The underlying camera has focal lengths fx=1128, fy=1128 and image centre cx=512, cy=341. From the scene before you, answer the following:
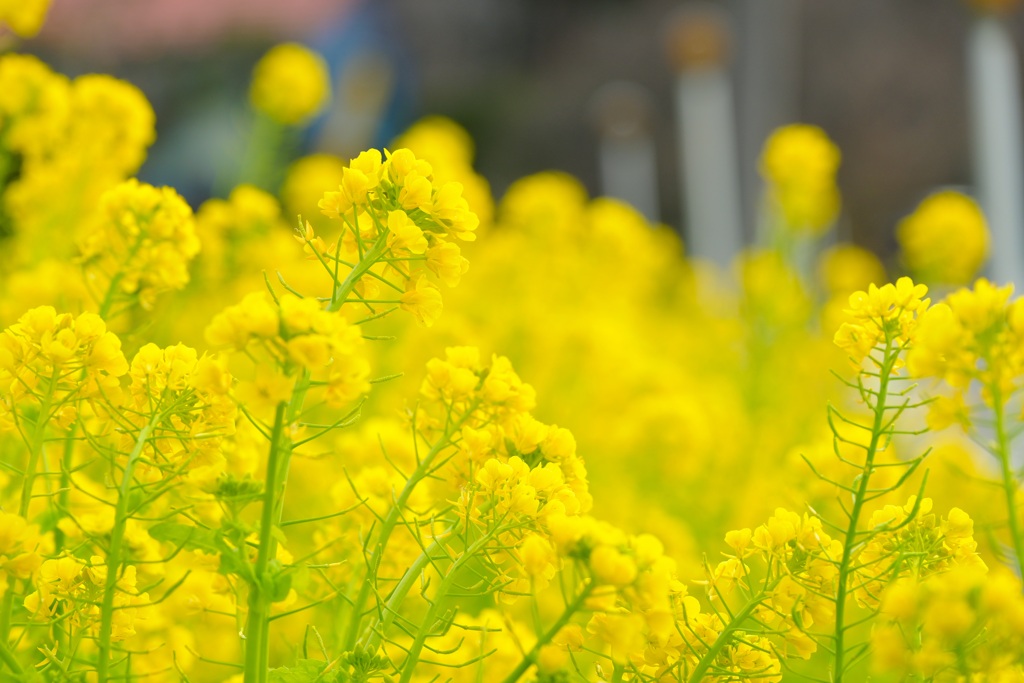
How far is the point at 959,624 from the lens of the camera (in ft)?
1.77

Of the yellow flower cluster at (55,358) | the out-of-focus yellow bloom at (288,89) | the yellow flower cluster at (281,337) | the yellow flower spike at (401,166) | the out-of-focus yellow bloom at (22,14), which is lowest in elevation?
the yellow flower cluster at (281,337)

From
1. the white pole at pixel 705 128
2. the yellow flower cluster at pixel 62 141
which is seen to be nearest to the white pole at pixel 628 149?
the white pole at pixel 705 128

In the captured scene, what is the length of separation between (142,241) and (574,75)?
6596 millimetres

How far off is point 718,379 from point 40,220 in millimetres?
1761

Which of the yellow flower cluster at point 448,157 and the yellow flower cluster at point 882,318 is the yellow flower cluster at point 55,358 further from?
the yellow flower cluster at point 448,157

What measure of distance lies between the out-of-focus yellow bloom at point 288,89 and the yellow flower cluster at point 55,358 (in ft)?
4.60

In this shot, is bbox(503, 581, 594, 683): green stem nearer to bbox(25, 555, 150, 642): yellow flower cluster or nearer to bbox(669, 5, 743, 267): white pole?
bbox(25, 555, 150, 642): yellow flower cluster

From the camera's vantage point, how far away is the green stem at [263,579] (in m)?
0.62

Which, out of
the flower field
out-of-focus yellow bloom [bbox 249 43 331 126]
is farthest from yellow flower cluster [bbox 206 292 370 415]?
out-of-focus yellow bloom [bbox 249 43 331 126]

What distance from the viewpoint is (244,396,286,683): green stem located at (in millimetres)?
623

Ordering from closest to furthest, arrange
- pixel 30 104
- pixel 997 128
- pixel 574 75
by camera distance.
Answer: pixel 30 104 → pixel 997 128 → pixel 574 75

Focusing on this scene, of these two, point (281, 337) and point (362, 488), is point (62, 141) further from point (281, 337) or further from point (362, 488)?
point (281, 337)

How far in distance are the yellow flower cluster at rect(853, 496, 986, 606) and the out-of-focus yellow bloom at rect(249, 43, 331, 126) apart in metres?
1.54

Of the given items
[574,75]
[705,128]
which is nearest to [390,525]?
[705,128]
